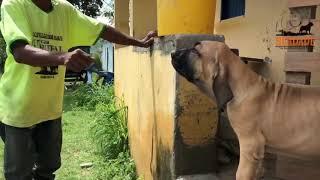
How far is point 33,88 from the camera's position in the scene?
12.0 feet

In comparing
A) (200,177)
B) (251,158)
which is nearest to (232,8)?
(200,177)

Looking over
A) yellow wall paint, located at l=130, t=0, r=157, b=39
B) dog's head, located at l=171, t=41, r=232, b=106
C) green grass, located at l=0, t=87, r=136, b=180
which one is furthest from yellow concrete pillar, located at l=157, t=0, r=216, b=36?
yellow wall paint, located at l=130, t=0, r=157, b=39

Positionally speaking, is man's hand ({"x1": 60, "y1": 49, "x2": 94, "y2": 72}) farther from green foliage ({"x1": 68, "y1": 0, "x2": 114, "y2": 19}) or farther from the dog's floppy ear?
green foliage ({"x1": 68, "y1": 0, "x2": 114, "y2": 19})

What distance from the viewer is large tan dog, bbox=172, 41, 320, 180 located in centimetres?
305

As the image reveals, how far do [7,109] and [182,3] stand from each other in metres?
1.62

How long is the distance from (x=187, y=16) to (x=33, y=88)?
4.47 feet

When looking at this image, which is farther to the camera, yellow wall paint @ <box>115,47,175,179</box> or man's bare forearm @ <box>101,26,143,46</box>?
man's bare forearm @ <box>101,26,143,46</box>

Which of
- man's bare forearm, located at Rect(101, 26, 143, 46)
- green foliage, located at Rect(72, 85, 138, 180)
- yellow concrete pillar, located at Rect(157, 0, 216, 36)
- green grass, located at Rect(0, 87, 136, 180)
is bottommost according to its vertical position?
green grass, located at Rect(0, 87, 136, 180)

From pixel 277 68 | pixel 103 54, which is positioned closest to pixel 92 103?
pixel 277 68

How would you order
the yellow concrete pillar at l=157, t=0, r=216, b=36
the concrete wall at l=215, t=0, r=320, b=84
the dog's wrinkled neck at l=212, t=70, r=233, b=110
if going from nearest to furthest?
the dog's wrinkled neck at l=212, t=70, r=233, b=110 < the yellow concrete pillar at l=157, t=0, r=216, b=36 < the concrete wall at l=215, t=0, r=320, b=84

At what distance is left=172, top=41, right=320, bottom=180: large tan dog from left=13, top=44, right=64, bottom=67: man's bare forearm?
2.63 feet

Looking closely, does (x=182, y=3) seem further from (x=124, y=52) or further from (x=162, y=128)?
(x=124, y=52)

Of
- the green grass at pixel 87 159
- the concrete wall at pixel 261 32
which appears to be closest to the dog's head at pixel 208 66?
the concrete wall at pixel 261 32

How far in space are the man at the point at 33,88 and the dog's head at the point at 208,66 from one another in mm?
863
